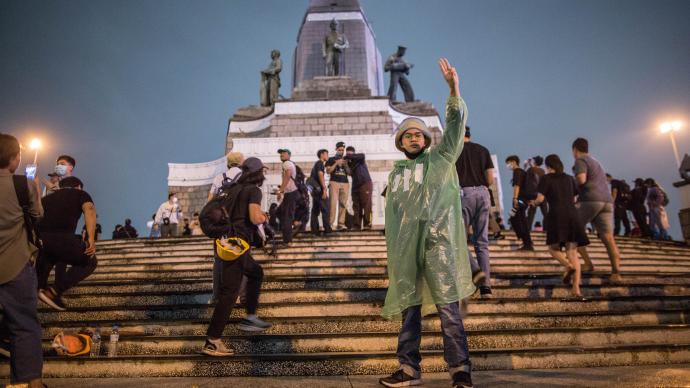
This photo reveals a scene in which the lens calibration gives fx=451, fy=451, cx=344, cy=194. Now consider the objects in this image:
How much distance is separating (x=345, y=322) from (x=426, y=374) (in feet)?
3.43

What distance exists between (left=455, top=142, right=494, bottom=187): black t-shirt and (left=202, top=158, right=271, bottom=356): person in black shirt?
2330 mm

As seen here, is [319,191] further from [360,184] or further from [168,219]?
[168,219]

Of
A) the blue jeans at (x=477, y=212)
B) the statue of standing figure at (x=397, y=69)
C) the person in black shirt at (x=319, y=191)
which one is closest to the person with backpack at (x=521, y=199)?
the blue jeans at (x=477, y=212)

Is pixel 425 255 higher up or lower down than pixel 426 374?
higher up

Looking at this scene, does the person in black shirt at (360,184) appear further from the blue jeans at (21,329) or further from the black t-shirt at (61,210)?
the blue jeans at (21,329)

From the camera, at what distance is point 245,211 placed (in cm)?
410

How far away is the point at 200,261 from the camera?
7168 millimetres

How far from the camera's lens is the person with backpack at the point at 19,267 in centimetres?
276

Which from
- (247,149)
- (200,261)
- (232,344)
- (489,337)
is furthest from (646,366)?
(247,149)

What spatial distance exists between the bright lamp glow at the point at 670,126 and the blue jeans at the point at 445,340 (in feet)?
52.4

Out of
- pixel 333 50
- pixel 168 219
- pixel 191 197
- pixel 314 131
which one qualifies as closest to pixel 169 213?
pixel 168 219

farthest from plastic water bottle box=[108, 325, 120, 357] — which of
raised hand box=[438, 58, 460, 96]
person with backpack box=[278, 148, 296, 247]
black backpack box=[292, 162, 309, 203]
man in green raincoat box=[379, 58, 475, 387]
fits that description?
black backpack box=[292, 162, 309, 203]

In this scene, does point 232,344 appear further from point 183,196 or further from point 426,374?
point 183,196

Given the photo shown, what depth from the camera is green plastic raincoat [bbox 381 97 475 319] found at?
2.95 meters
